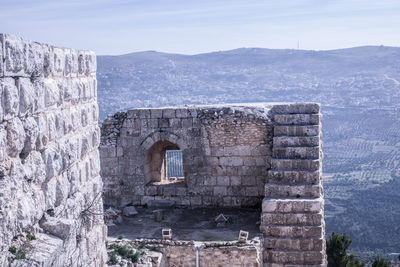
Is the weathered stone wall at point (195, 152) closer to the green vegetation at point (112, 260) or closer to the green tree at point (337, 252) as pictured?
the green vegetation at point (112, 260)

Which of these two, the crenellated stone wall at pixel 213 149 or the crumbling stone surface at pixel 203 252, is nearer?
the crumbling stone surface at pixel 203 252

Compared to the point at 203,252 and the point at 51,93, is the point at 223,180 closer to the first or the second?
the point at 203,252

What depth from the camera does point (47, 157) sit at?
15.7 ft

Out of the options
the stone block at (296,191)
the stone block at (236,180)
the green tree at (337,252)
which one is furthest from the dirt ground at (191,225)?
the green tree at (337,252)

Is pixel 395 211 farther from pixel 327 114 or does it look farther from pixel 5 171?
pixel 5 171

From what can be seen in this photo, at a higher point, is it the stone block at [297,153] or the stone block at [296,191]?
the stone block at [297,153]

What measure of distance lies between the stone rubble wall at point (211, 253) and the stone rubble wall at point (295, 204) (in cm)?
63

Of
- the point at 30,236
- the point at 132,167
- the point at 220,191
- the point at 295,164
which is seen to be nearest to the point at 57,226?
the point at 30,236

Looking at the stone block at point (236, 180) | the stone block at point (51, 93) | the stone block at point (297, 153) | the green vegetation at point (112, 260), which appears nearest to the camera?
the stone block at point (51, 93)

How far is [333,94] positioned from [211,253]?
324 ft

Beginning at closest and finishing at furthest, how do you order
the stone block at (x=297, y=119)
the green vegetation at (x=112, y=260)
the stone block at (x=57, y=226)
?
the stone block at (x=57, y=226) → the green vegetation at (x=112, y=260) → the stone block at (x=297, y=119)

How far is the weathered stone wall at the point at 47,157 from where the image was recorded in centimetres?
405

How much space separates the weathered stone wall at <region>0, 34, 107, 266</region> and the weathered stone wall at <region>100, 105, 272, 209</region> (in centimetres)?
622

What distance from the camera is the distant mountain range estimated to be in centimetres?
5016
